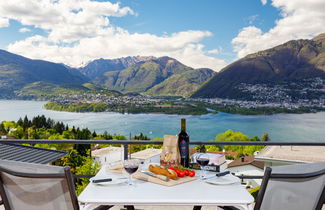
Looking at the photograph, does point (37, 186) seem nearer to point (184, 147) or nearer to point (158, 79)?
point (184, 147)

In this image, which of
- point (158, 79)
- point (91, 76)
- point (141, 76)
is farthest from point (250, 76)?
point (91, 76)

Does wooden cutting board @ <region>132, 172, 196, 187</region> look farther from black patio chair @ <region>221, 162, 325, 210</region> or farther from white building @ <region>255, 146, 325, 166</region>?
white building @ <region>255, 146, 325, 166</region>

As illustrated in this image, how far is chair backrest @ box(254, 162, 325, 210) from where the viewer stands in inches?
43.4

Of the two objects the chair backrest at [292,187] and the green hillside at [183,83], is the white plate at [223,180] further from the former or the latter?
the green hillside at [183,83]

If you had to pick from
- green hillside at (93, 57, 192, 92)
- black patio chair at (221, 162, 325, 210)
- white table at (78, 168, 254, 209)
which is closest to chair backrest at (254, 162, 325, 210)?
black patio chair at (221, 162, 325, 210)

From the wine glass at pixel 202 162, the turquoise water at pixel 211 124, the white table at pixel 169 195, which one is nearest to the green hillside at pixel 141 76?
the turquoise water at pixel 211 124

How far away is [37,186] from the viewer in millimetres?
1141

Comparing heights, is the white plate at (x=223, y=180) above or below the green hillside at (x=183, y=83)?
below

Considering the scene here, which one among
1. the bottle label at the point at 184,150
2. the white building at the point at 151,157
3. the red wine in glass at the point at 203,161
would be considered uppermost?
the bottle label at the point at 184,150

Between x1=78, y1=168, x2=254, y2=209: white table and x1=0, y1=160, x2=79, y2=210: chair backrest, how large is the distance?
0.11 m

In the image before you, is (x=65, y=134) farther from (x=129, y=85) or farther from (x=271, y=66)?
(x=129, y=85)

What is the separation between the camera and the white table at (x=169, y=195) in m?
1.23

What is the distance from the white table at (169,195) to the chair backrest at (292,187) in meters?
0.12

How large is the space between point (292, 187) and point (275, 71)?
74041 mm
